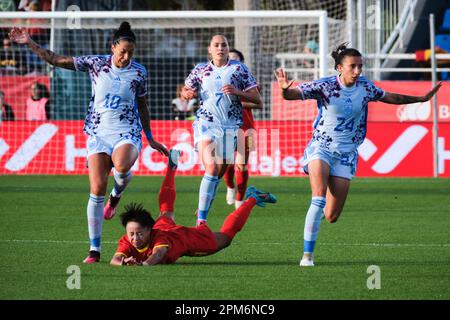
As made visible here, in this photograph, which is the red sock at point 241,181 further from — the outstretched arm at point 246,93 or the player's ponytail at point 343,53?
the player's ponytail at point 343,53

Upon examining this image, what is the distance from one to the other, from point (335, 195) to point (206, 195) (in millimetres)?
2414

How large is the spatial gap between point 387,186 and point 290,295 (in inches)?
494

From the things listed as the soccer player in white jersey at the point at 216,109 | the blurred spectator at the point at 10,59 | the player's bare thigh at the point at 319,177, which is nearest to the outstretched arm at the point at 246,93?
the soccer player in white jersey at the point at 216,109

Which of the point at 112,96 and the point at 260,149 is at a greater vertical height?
the point at 112,96

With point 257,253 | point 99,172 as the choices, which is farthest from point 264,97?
point 99,172

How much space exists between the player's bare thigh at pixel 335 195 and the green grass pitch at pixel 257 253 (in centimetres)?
45

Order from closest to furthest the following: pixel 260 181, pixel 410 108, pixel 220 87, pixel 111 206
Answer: pixel 111 206 → pixel 220 87 → pixel 260 181 → pixel 410 108

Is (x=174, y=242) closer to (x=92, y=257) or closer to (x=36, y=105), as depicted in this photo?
(x=92, y=257)

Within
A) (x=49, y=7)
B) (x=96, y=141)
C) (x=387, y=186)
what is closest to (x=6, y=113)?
(x=49, y=7)

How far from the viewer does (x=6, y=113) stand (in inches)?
949

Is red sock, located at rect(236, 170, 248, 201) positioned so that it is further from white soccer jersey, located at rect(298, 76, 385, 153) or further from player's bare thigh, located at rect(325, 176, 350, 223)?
white soccer jersey, located at rect(298, 76, 385, 153)

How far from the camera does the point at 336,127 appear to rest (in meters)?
10.7

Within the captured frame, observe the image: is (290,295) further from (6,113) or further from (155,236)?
(6,113)

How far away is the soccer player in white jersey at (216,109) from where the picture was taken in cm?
1299
